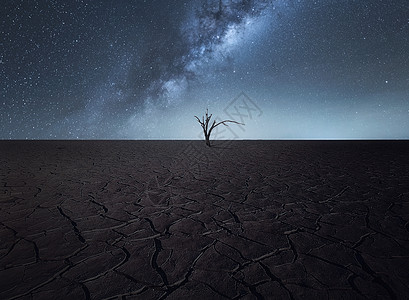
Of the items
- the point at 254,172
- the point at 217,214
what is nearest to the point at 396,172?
the point at 254,172

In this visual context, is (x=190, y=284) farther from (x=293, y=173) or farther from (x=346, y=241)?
(x=293, y=173)

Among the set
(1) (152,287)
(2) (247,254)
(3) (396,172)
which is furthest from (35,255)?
(3) (396,172)

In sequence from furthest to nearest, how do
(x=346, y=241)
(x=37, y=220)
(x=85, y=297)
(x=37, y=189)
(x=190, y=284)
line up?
(x=37, y=189) → (x=37, y=220) → (x=346, y=241) → (x=190, y=284) → (x=85, y=297)

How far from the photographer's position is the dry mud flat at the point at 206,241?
62.6 inches

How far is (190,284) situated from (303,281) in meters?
0.82

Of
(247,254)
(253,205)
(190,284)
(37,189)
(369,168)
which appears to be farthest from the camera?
(369,168)

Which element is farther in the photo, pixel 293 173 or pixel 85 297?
pixel 293 173

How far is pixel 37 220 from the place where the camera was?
2754 millimetres

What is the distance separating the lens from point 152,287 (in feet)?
5.20

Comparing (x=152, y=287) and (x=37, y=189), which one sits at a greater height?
(x=37, y=189)

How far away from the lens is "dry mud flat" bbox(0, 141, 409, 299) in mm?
1591

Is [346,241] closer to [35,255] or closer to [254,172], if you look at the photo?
[35,255]

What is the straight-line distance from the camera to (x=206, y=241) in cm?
223

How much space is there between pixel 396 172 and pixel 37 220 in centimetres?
716
